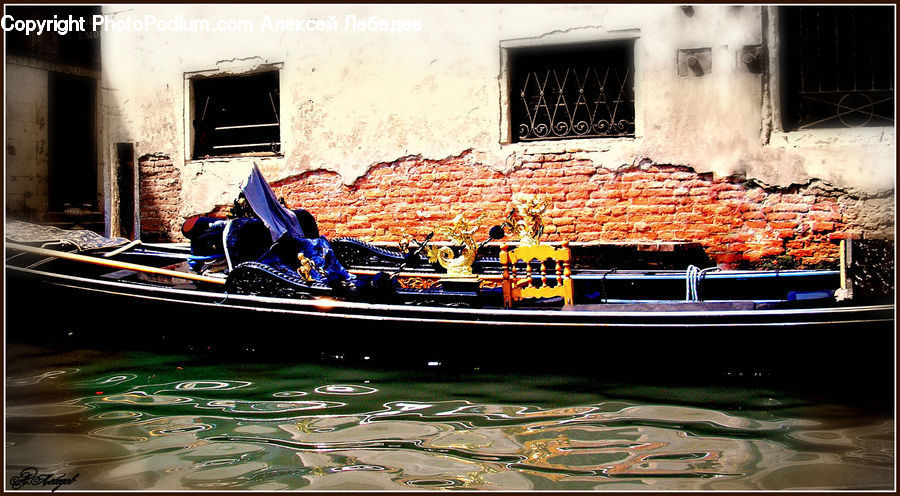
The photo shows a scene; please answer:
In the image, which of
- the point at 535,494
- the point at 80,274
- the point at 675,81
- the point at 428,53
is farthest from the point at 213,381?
the point at 675,81

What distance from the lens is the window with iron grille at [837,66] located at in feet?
14.5

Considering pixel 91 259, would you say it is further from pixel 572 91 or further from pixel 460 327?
pixel 572 91

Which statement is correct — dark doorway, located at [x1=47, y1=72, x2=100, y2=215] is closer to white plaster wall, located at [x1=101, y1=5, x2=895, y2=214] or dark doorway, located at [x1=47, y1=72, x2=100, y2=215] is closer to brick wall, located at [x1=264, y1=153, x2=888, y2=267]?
white plaster wall, located at [x1=101, y1=5, x2=895, y2=214]

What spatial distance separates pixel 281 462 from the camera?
2.22 m

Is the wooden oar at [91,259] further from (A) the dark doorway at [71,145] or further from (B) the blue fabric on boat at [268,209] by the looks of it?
(A) the dark doorway at [71,145]

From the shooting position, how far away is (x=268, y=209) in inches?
160

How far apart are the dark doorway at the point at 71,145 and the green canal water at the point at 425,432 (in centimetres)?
377

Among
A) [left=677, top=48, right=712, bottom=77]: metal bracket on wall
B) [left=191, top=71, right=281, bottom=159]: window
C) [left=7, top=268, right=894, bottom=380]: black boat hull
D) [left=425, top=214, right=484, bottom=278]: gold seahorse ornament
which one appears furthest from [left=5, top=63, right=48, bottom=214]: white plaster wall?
[left=677, top=48, right=712, bottom=77]: metal bracket on wall

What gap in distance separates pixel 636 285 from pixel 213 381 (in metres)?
2.33

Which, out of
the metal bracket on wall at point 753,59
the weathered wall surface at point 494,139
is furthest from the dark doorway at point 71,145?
the metal bracket on wall at point 753,59

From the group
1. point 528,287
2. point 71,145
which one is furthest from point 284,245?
point 71,145

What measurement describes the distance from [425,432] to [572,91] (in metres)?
3.22

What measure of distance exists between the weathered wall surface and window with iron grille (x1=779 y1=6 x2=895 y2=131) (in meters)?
0.13

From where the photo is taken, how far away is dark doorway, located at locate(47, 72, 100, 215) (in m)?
6.76
